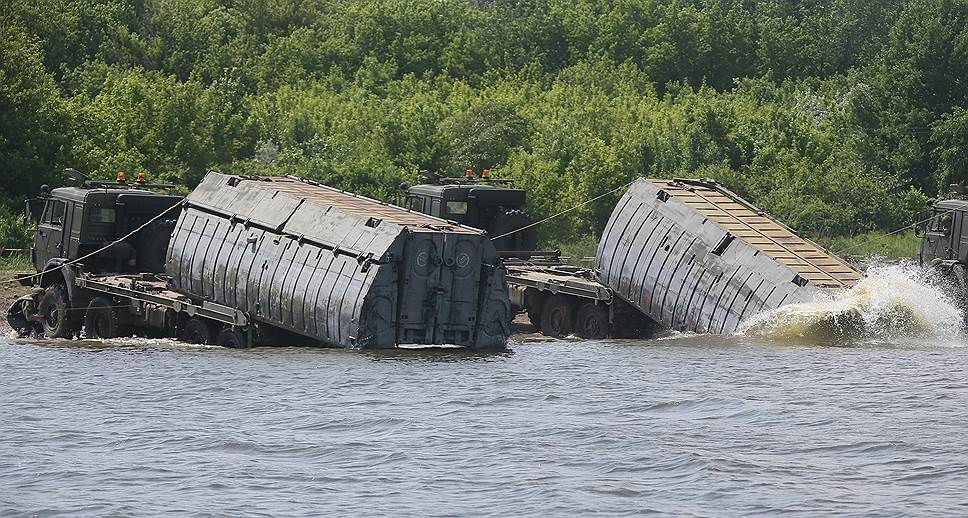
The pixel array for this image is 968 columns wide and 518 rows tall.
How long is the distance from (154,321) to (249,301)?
2.43m

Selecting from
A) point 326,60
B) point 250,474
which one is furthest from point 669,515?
point 326,60

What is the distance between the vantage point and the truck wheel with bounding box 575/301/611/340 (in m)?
37.9

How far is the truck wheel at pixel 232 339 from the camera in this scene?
31.8 metres

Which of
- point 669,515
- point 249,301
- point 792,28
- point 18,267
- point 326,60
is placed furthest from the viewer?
point 792,28

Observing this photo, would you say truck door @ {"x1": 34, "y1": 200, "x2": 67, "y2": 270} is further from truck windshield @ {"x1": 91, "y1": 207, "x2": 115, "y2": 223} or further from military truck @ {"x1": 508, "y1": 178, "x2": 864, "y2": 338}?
military truck @ {"x1": 508, "y1": 178, "x2": 864, "y2": 338}

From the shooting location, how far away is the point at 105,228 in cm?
3534

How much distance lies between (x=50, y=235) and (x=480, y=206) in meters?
10.0

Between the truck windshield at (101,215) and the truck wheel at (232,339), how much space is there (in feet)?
14.2

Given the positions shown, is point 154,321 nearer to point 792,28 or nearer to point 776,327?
point 776,327

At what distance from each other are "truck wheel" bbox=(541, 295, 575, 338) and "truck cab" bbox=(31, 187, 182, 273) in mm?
8400

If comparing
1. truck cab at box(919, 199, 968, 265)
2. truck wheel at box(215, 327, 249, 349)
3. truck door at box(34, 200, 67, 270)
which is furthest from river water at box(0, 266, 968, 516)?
truck door at box(34, 200, 67, 270)

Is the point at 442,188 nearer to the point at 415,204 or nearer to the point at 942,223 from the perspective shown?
the point at 415,204

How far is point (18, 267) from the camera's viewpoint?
4534cm

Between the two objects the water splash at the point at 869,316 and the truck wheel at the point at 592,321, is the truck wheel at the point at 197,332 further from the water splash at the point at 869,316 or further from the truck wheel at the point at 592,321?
the water splash at the point at 869,316
